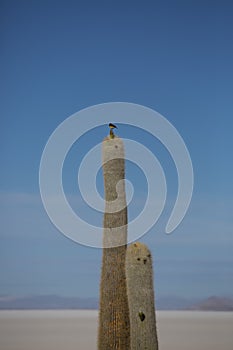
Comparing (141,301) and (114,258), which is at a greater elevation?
(114,258)

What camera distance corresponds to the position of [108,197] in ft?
17.8

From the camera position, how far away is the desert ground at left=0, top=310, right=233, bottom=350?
5.62 meters

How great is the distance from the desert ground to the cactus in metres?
0.52

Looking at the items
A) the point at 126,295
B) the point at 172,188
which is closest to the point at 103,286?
the point at 126,295

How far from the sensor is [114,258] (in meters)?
5.38

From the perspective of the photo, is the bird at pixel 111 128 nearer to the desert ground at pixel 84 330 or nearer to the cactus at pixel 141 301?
the cactus at pixel 141 301

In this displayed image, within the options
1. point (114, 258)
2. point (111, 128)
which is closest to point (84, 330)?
point (114, 258)

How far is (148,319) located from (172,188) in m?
1.09

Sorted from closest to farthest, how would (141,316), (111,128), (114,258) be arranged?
(141,316) → (114,258) → (111,128)

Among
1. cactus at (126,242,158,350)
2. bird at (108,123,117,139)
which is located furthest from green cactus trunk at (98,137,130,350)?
cactus at (126,242,158,350)

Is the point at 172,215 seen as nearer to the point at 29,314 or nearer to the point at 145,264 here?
the point at 145,264

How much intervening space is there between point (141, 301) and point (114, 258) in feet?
1.32

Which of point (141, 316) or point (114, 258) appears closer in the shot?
point (141, 316)

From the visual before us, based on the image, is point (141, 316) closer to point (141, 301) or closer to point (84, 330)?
point (141, 301)
